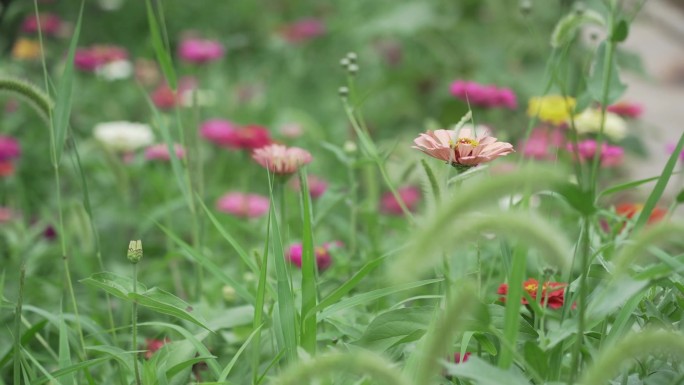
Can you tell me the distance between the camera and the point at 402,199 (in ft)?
6.82

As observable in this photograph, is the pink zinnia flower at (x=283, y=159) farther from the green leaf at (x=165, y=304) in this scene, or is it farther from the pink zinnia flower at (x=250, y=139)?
the pink zinnia flower at (x=250, y=139)

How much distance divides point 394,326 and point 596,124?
843 millimetres

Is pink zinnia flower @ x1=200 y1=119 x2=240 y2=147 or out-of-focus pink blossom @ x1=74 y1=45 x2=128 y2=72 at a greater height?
out-of-focus pink blossom @ x1=74 y1=45 x2=128 y2=72

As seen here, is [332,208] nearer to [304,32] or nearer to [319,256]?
[319,256]

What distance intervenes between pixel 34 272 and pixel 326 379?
37.7 inches

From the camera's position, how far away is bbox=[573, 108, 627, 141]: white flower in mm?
1546

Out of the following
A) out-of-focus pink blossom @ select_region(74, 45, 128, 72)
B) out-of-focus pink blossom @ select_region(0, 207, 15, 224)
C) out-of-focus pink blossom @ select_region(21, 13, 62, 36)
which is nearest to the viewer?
out-of-focus pink blossom @ select_region(0, 207, 15, 224)

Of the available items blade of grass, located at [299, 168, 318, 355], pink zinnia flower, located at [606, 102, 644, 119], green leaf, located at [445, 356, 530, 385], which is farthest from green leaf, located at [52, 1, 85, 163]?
pink zinnia flower, located at [606, 102, 644, 119]

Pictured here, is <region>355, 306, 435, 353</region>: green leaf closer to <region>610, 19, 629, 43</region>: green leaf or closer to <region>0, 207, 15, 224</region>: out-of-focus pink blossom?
<region>610, 19, 629, 43</region>: green leaf

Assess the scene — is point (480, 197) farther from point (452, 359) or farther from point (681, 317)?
point (681, 317)

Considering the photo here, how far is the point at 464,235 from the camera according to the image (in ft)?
1.89

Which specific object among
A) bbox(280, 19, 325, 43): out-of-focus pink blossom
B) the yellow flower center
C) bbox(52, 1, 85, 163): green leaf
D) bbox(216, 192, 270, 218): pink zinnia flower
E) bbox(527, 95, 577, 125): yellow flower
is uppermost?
bbox(52, 1, 85, 163): green leaf

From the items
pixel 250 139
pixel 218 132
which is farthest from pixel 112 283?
pixel 218 132

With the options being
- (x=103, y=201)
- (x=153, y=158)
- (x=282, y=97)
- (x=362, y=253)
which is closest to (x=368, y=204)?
(x=362, y=253)
